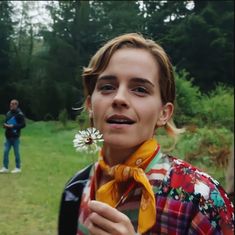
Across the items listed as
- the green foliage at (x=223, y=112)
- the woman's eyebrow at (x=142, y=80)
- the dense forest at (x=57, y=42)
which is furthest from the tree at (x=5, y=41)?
the green foliage at (x=223, y=112)

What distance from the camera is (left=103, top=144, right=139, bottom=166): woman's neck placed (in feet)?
2.79

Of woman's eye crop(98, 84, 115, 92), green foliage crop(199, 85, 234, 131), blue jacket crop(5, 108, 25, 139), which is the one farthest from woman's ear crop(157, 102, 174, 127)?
green foliage crop(199, 85, 234, 131)

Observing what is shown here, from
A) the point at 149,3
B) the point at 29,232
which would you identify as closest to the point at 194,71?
the point at 149,3

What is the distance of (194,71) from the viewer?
1985 millimetres

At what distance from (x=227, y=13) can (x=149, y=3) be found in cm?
102

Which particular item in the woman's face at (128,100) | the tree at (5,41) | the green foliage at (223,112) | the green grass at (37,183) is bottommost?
the green foliage at (223,112)

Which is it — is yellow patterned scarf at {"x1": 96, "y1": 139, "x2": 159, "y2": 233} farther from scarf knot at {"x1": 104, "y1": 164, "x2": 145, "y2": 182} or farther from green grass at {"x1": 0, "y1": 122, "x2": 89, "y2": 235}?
green grass at {"x1": 0, "y1": 122, "x2": 89, "y2": 235}

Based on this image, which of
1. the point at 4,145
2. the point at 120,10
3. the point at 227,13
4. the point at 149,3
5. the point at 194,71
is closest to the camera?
the point at 4,145

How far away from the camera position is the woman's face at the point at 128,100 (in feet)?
2.55

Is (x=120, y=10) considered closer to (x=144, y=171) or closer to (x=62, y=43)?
(x=62, y=43)

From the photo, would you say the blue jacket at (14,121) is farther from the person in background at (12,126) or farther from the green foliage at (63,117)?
the green foliage at (63,117)

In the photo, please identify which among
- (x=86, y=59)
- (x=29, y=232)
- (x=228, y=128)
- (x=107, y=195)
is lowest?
(x=228, y=128)

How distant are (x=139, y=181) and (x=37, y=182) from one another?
313 millimetres

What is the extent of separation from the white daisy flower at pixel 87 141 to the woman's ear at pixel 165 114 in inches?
8.2
